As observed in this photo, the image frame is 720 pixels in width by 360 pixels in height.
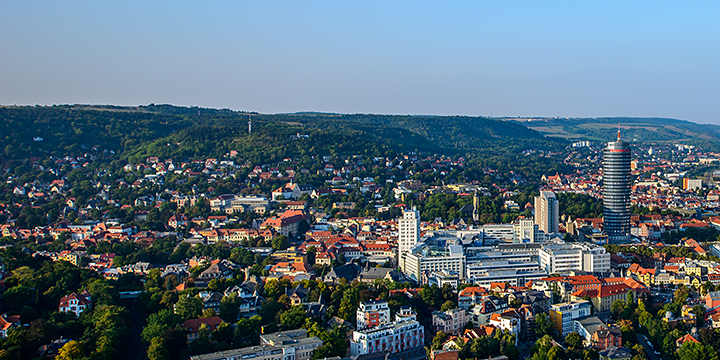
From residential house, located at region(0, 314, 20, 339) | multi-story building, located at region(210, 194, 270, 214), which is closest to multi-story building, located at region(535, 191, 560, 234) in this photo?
multi-story building, located at region(210, 194, 270, 214)

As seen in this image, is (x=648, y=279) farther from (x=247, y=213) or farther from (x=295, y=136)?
(x=295, y=136)

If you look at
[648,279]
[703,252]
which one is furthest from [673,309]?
[703,252]

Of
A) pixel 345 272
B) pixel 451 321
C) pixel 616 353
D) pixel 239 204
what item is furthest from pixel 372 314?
pixel 239 204

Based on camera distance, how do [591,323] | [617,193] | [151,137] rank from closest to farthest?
1. [591,323]
2. [617,193]
3. [151,137]

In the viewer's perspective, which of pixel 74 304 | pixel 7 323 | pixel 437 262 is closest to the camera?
pixel 7 323

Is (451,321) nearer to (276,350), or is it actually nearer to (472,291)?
(472,291)

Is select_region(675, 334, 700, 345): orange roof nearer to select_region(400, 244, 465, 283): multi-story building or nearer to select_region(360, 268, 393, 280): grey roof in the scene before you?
select_region(400, 244, 465, 283): multi-story building
